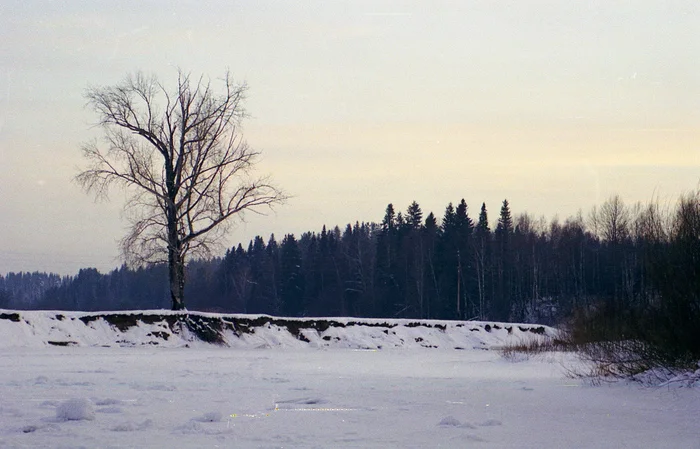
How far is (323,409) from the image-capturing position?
37.1ft

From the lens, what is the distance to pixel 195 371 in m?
18.1

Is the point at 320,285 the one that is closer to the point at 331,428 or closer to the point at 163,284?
the point at 163,284

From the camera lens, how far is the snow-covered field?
28.5 feet

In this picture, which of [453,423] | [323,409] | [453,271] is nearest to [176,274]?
[323,409]

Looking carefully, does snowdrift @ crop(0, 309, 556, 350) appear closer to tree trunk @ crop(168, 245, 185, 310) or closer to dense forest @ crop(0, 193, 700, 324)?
tree trunk @ crop(168, 245, 185, 310)

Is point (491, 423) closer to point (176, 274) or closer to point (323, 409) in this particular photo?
point (323, 409)

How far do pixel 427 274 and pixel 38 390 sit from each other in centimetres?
7216

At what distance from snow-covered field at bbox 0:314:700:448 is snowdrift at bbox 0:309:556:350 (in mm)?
8812

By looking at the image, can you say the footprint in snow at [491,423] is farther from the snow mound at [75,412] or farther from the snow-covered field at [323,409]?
the snow mound at [75,412]

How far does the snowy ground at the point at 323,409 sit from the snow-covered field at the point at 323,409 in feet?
0.06

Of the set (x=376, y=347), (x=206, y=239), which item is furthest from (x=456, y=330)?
(x=206, y=239)

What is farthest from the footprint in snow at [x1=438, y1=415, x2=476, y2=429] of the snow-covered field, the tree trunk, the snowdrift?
the tree trunk

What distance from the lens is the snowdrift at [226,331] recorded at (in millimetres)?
28094

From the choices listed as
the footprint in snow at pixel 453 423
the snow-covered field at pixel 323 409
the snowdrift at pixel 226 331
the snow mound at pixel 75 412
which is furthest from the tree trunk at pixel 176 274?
the footprint in snow at pixel 453 423
